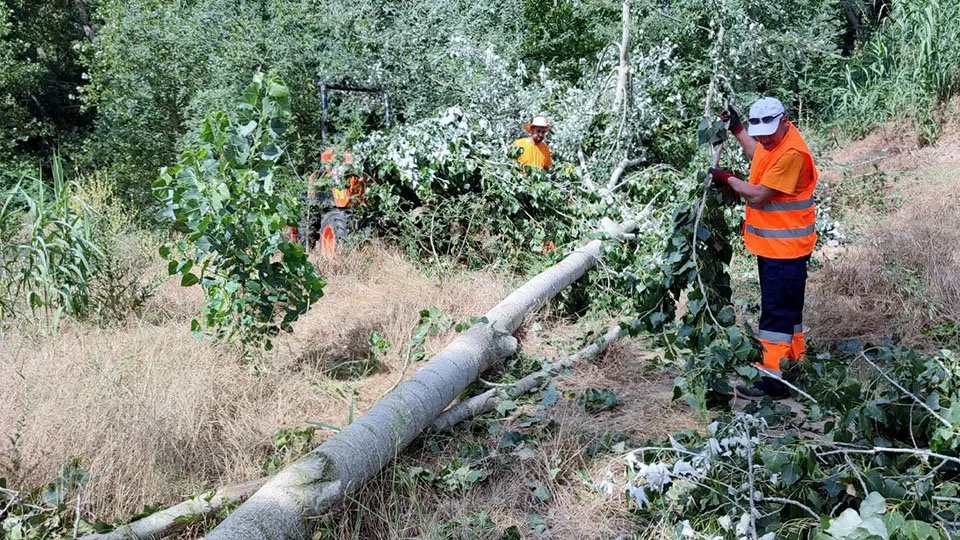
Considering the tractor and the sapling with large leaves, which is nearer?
the sapling with large leaves

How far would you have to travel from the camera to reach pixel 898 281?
4961 millimetres

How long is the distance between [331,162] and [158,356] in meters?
3.10

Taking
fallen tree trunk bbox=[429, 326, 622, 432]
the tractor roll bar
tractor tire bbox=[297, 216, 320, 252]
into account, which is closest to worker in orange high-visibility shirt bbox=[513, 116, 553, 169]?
the tractor roll bar

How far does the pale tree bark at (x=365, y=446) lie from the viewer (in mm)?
2387

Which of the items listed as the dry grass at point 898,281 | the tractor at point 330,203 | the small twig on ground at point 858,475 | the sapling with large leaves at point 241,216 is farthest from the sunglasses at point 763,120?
the tractor at point 330,203

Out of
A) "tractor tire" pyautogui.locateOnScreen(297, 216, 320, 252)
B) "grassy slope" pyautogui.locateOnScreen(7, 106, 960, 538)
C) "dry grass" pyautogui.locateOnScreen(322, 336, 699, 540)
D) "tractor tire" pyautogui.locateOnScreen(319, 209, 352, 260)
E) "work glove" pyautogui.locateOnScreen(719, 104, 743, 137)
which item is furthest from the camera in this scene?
"tractor tire" pyautogui.locateOnScreen(297, 216, 320, 252)

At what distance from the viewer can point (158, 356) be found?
12.6ft

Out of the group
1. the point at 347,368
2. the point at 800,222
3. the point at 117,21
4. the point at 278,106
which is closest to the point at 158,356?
the point at 347,368

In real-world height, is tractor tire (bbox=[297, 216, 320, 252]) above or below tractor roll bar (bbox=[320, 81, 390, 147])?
below

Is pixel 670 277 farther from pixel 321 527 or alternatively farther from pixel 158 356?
pixel 158 356

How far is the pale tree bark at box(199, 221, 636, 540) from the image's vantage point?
2387 millimetres

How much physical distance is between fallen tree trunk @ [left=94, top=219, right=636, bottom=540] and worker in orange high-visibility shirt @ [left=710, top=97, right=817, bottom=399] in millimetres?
1466

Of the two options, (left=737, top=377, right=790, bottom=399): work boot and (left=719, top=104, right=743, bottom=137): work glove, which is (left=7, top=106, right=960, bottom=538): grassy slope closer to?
(left=737, top=377, right=790, bottom=399): work boot

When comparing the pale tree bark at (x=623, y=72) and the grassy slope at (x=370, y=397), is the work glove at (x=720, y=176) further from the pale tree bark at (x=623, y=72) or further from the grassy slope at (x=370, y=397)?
the pale tree bark at (x=623, y=72)
